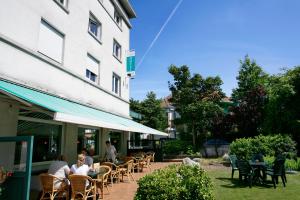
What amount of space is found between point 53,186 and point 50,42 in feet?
23.8

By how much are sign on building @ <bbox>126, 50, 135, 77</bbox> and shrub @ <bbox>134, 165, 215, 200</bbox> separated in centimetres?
1932

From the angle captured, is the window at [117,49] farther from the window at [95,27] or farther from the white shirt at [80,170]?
the white shirt at [80,170]

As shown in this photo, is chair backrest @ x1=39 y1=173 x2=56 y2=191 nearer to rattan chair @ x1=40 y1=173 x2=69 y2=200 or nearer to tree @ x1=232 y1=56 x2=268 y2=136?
rattan chair @ x1=40 y1=173 x2=69 y2=200

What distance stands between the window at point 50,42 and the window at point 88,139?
460 centimetres

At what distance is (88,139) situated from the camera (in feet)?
56.6

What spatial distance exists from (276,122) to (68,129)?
776 inches

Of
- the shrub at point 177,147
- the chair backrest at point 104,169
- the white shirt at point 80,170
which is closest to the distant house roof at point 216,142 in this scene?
the shrub at point 177,147

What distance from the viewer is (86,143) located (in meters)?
16.9

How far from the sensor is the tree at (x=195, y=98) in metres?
31.9

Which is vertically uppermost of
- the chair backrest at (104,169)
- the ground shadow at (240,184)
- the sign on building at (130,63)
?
the sign on building at (130,63)

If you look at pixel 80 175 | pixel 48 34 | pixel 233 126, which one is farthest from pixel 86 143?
pixel 233 126

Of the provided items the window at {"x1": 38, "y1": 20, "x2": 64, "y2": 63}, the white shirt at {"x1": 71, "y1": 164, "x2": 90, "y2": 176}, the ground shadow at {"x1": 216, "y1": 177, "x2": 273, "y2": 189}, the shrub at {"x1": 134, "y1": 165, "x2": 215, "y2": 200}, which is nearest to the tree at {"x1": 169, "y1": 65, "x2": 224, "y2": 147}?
the ground shadow at {"x1": 216, "y1": 177, "x2": 273, "y2": 189}

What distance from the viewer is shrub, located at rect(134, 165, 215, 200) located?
5977 mm

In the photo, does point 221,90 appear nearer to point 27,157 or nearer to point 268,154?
point 268,154
